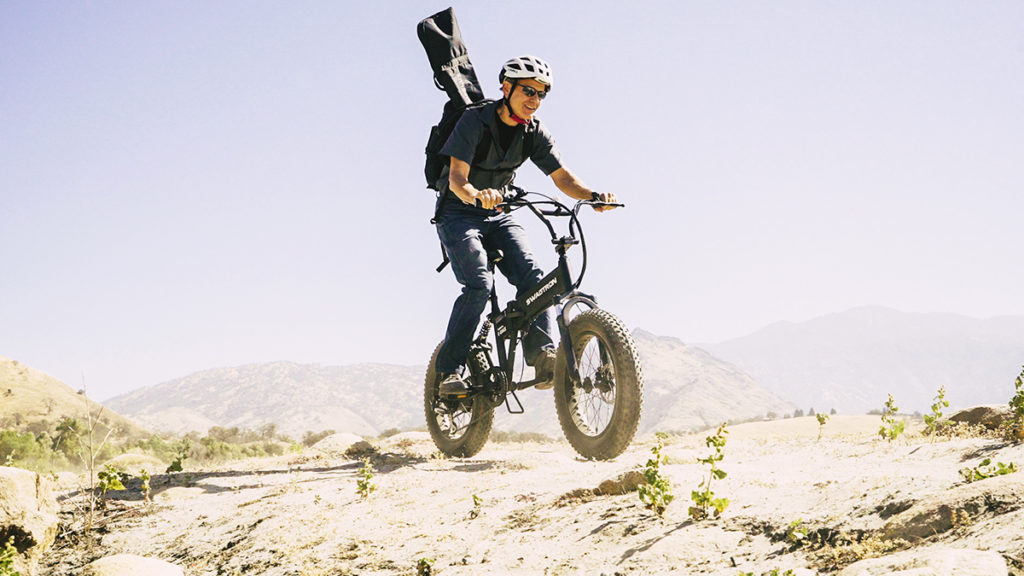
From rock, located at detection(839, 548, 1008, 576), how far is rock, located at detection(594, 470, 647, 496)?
179cm

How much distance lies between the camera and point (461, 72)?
23.7 feet

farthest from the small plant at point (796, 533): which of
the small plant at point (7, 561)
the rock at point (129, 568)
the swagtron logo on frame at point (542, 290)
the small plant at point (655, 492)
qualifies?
the small plant at point (7, 561)

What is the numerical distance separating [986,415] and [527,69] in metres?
6.00

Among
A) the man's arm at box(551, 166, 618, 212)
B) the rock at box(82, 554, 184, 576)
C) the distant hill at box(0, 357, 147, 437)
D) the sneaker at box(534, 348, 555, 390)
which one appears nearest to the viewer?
the rock at box(82, 554, 184, 576)

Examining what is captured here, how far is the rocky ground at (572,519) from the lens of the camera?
2.50 m

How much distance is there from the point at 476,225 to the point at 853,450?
3.95 metres

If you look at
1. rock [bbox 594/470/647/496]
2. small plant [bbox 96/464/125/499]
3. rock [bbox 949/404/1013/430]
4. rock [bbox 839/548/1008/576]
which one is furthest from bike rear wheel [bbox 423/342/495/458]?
rock [bbox 949/404/1013/430]

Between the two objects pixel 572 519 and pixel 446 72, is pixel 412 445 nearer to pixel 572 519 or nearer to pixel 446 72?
pixel 446 72

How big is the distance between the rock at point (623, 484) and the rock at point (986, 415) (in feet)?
15.8

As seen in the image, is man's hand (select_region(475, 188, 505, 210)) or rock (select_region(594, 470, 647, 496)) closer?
rock (select_region(594, 470, 647, 496))

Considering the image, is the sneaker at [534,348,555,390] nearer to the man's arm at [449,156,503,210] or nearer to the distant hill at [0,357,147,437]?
the man's arm at [449,156,503,210]

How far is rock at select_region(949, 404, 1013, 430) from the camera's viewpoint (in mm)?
6852

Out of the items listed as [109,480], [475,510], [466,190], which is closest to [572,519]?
[475,510]

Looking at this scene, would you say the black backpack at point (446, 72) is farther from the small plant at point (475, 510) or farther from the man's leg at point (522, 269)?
the small plant at point (475, 510)
